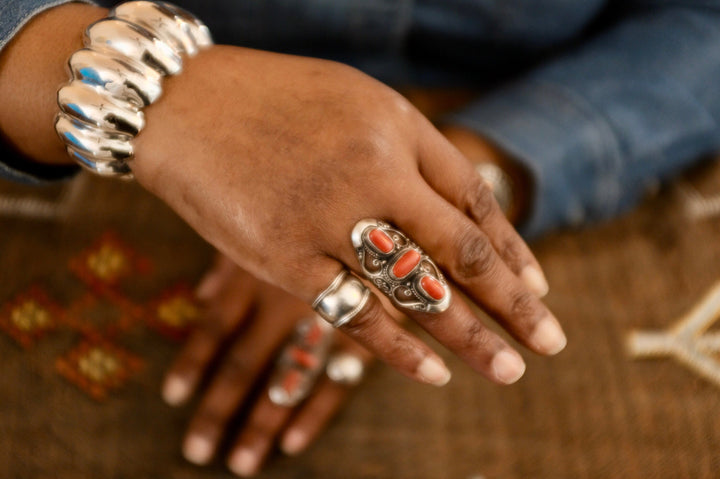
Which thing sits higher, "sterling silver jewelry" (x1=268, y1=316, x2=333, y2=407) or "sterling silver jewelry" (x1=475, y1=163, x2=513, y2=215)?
"sterling silver jewelry" (x1=475, y1=163, x2=513, y2=215)

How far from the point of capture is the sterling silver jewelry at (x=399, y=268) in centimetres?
41

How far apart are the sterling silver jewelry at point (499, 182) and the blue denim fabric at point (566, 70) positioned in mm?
29

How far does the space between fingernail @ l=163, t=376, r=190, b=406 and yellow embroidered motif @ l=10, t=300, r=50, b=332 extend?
0.16 metres

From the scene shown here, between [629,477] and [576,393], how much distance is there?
0.30ft

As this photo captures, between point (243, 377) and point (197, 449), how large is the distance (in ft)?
0.27

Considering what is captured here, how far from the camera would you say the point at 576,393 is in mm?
621

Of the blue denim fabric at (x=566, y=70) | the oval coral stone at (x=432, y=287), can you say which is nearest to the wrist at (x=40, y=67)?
the blue denim fabric at (x=566, y=70)

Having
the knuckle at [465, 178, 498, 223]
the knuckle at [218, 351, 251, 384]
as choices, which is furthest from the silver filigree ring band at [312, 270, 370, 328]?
the knuckle at [218, 351, 251, 384]

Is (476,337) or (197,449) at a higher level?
(476,337)

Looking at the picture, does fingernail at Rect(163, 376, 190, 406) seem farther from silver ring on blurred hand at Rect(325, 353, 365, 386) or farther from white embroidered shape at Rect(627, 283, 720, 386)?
white embroidered shape at Rect(627, 283, 720, 386)

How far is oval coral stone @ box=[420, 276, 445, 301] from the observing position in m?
0.42

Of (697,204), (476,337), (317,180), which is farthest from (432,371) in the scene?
(697,204)

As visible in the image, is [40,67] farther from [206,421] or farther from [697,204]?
[697,204]

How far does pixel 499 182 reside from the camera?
68cm
